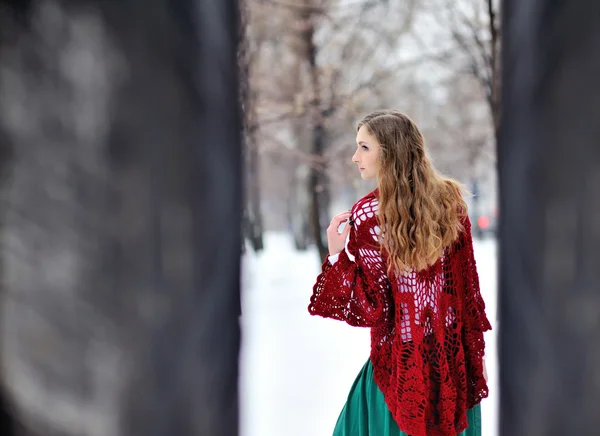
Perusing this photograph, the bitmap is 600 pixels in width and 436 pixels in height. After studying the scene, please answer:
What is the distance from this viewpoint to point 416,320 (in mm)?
1428

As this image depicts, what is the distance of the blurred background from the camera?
12.1 feet

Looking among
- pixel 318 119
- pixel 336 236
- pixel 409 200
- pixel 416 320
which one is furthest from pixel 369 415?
pixel 318 119

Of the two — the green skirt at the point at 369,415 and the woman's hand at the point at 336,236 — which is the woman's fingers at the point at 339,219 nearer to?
the woman's hand at the point at 336,236

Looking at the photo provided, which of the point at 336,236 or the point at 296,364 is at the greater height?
the point at 336,236

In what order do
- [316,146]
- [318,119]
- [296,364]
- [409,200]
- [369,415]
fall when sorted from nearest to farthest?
[409,200] < [369,415] < [296,364] < [318,119] < [316,146]

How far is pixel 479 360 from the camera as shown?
1.52 meters

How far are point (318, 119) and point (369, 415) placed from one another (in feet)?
19.5

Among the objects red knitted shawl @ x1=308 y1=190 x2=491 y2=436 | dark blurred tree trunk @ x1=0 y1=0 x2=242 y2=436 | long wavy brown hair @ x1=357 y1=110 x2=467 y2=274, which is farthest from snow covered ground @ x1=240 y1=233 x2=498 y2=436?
dark blurred tree trunk @ x1=0 y1=0 x2=242 y2=436

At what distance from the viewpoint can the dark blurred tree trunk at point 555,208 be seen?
A: 2.29 ft

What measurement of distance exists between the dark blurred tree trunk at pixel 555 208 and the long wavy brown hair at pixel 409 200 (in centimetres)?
57

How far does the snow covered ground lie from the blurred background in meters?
0.01

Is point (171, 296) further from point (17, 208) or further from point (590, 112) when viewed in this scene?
point (590, 112)

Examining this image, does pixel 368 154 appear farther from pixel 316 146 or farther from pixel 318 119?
pixel 316 146

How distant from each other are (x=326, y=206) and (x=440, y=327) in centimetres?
852
